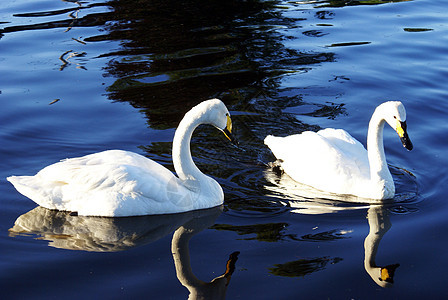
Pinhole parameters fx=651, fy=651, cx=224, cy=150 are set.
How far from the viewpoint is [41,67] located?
44.4 ft

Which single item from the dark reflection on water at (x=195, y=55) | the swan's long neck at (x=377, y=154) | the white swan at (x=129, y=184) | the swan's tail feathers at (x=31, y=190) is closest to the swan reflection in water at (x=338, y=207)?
the swan's long neck at (x=377, y=154)

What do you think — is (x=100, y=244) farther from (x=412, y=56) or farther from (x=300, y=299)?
(x=412, y=56)

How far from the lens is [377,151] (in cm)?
846

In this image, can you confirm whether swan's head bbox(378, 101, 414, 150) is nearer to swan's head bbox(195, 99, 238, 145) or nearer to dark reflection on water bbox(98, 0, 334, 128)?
swan's head bbox(195, 99, 238, 145)

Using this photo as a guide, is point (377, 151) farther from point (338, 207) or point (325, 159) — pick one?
point (338, 207)

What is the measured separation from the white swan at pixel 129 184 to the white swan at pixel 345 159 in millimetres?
1324

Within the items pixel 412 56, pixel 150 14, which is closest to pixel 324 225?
pixel 412 56

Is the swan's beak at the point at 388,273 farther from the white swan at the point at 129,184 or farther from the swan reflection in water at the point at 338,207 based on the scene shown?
the white swan at the point at 129,184

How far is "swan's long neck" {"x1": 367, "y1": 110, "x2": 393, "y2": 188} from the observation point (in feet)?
27.5

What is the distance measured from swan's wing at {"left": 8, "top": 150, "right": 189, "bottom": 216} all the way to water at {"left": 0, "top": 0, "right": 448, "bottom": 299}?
0.21 metres

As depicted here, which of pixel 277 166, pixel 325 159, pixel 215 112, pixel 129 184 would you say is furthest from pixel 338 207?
pixel 129 184

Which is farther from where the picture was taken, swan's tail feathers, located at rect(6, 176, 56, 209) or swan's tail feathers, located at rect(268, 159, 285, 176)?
swan's tail feathers, located at rect(268, 159, 285, 176)

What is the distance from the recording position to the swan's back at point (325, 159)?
8.66m

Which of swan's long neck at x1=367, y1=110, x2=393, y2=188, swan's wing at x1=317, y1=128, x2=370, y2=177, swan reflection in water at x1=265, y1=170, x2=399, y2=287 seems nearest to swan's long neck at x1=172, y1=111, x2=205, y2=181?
swan reflection in water at x1=265, y1=170, x2=399, y2=287
